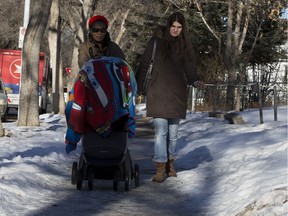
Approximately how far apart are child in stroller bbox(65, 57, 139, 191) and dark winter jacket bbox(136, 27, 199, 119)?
95cm

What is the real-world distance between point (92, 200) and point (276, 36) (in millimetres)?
30434

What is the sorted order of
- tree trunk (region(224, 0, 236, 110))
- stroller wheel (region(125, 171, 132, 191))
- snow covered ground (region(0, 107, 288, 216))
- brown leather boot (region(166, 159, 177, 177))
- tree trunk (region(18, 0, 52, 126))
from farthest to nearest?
tree trunk (region(224, 0, 236, 110)), tree trunk (region(18, 0, 52, 126)), brown leather boot (region(166, 159, 177, 177)), stroller wheel (region(125, 171, 132, 191)), snow covered ground (region(0, 107, 288, 216))

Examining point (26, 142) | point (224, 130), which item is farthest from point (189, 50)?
point (224, 130)

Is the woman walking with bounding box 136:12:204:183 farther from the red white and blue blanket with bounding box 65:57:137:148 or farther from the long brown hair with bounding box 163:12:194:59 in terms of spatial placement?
the red white and blue blanket with bounding box 65:57:137:148

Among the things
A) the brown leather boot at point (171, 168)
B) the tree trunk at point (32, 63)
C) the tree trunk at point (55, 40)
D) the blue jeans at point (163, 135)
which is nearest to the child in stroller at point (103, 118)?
the blue jeans at point (163, 135)

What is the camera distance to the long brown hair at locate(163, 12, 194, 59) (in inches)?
344

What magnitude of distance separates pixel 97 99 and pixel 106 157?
63cm

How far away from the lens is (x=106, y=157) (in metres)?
7.62

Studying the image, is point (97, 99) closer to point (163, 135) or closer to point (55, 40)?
point (163, 135)

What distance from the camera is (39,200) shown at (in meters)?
7.06

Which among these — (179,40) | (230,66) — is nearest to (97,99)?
(179,40)

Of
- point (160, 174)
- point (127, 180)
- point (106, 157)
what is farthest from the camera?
point (160, 174)

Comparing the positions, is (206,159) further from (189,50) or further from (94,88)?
(94,88)

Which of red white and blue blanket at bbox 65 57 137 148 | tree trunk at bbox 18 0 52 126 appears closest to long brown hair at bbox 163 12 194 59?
red white and blue blanket at bbox 65 57 137 148
